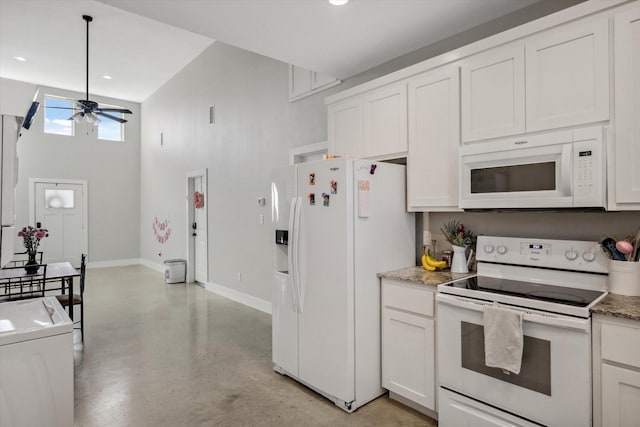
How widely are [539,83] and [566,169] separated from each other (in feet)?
1.83

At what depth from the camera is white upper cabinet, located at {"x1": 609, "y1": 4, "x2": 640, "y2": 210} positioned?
1832 millimetres

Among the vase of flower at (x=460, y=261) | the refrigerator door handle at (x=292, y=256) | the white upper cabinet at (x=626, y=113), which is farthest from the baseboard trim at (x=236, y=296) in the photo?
the white upper cabinet at (x=626, y=113)

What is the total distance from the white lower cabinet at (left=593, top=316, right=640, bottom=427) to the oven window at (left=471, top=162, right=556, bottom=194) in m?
0.79

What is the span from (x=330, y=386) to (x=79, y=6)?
5.61 metres

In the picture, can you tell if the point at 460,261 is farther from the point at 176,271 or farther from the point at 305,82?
the point at 176,271

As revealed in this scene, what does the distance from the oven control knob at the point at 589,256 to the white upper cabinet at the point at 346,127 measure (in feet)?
5.87

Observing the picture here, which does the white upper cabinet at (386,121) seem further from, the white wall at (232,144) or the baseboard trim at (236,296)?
the baseboard trim at (236,296)

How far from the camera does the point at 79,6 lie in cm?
478

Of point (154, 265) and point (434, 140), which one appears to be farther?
point (154, 265)

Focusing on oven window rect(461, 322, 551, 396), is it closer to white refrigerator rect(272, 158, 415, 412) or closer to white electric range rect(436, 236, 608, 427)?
white electric range rect(436, 236, 608, 427)

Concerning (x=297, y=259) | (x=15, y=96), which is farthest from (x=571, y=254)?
(x=15, y=96)

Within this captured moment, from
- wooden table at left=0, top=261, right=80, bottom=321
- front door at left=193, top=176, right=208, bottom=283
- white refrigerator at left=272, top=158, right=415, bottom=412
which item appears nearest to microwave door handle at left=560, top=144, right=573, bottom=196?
white refrigerator at left=272, top=158, right=415, bottom=412

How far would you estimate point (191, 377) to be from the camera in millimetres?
3121

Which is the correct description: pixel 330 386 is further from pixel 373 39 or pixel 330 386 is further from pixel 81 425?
pixel 373 39
